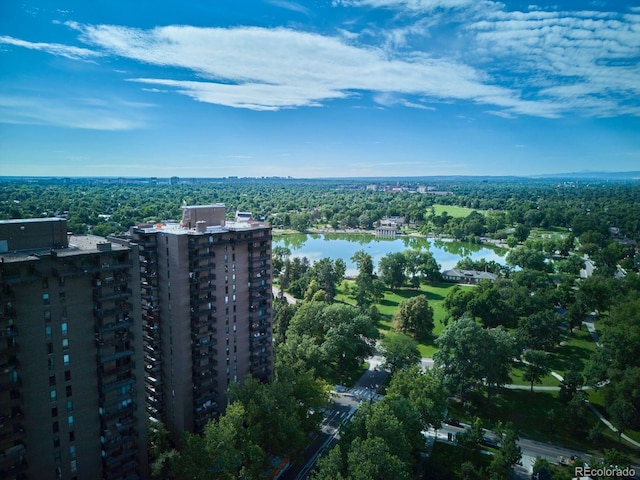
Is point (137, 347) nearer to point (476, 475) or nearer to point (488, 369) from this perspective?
point (476, 475)

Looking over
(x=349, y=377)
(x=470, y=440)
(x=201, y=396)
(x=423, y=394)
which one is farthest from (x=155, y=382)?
(x=470, y=440)

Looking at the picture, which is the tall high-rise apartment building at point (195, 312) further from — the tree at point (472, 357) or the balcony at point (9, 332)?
the tree at point (472, 357)

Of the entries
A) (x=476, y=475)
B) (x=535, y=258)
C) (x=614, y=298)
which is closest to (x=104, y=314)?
(x=476, y=475)

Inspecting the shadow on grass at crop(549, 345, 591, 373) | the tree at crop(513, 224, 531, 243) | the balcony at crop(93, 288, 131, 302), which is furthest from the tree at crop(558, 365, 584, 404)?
the tree at crop(513, 224, 531, 243)

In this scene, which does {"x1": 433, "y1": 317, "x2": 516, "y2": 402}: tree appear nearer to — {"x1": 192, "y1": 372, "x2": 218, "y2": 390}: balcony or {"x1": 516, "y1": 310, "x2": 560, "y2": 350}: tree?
{"x1": 516, "y1": 310, "x2": 560, "y2": 350}: tree

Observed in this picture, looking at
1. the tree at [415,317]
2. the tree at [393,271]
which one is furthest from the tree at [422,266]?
the tree at [415,317]

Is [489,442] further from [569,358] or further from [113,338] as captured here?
[113,338]
